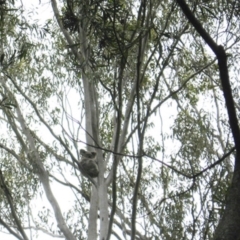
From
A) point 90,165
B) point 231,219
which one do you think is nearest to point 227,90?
point 231,219

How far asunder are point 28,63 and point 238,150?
6.33 metres

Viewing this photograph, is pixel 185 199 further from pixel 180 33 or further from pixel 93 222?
pixel 180 33

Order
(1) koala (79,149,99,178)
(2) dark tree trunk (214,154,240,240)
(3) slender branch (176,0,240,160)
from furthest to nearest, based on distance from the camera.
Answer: (1) koala (79,149,99,178)
(3) slender branch (176,0,240,160)
(2) dark tree trunk (214,154,240,240)

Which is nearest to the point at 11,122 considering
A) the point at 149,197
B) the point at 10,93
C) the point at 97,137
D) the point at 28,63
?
the point at 10,93

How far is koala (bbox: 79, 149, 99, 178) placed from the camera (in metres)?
6.63

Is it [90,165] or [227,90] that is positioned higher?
[90,165]

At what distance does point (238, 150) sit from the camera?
2.06 m

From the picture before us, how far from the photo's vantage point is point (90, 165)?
261 inches

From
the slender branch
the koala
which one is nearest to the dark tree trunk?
the slender branch

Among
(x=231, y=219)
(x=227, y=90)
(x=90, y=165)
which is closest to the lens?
(x=231, y=219)

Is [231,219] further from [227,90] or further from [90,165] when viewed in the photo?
[90,165]

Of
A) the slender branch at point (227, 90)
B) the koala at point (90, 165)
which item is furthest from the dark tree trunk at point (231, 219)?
the koala at point (90, 165)

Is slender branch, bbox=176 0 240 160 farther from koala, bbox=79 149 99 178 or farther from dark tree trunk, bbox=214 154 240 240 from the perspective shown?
koala, bbox=79 149 99 178

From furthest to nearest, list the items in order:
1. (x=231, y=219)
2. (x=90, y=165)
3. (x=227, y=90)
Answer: (x=90, y=165)
(x=227, y=90)
(x=231, y=219)
